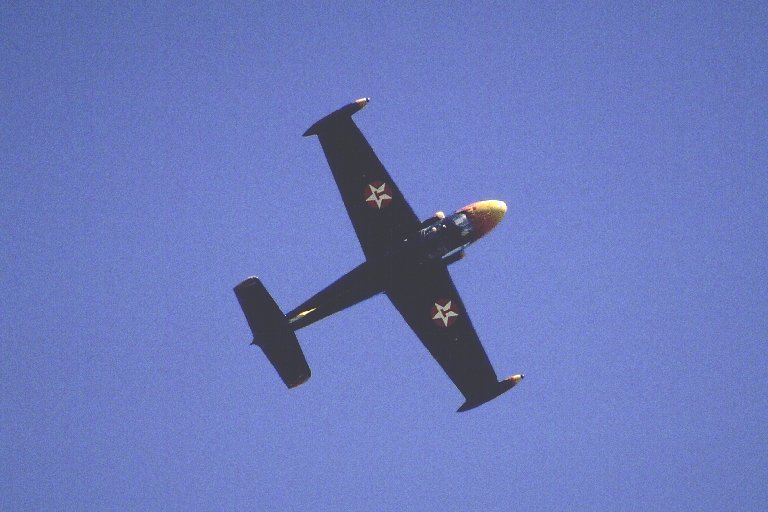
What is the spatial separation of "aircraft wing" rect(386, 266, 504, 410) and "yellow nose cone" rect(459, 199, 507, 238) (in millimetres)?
2466

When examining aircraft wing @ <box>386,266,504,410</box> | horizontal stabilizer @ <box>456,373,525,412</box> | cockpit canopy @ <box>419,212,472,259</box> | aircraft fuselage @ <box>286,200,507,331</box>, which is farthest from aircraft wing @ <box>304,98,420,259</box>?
horizontal stabilizer @ <box>456,373,525,412</box>

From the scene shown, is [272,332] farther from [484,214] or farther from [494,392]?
[494,392]

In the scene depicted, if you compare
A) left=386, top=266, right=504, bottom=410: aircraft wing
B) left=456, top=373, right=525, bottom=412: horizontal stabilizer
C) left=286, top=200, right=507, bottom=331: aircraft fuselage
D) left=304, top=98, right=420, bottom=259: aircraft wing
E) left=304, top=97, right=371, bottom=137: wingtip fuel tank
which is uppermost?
left=304, top=97, right=371, bottom=137: wingtip fuel tank

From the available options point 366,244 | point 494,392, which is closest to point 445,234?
point 366,244

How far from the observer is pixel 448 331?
96.3 feet

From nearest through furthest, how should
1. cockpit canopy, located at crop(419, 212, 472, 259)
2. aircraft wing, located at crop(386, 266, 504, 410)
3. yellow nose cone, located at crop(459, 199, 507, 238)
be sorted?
cockpit canopy, located at crop(419, 212, 472, 259) → yellow nose cone, located at crop(459, 199, 507, 238) → aircraft wing, located at crop(386, 266, 504, 410)

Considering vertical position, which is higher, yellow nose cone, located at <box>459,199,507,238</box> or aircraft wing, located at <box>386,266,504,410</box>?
yellow nose cone, located at <box>459,199,507,238</box>

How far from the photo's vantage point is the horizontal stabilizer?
29219mm

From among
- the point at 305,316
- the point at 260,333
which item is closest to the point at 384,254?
the point at 305,316

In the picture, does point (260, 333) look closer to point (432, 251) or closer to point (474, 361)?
point (432, 251)

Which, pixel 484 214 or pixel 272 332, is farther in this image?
pixel 484 214

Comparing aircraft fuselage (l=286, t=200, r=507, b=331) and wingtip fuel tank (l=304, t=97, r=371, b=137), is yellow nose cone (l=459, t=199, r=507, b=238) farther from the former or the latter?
wingtip fuel tank (l=304, t=97, r=371, b=137)

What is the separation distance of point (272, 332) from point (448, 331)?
24.2ft

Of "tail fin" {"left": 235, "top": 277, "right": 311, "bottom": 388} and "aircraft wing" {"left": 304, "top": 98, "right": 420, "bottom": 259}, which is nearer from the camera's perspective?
"tail fin" {"left": 235, "top": 277, "right": 311, "bottom": 388}
